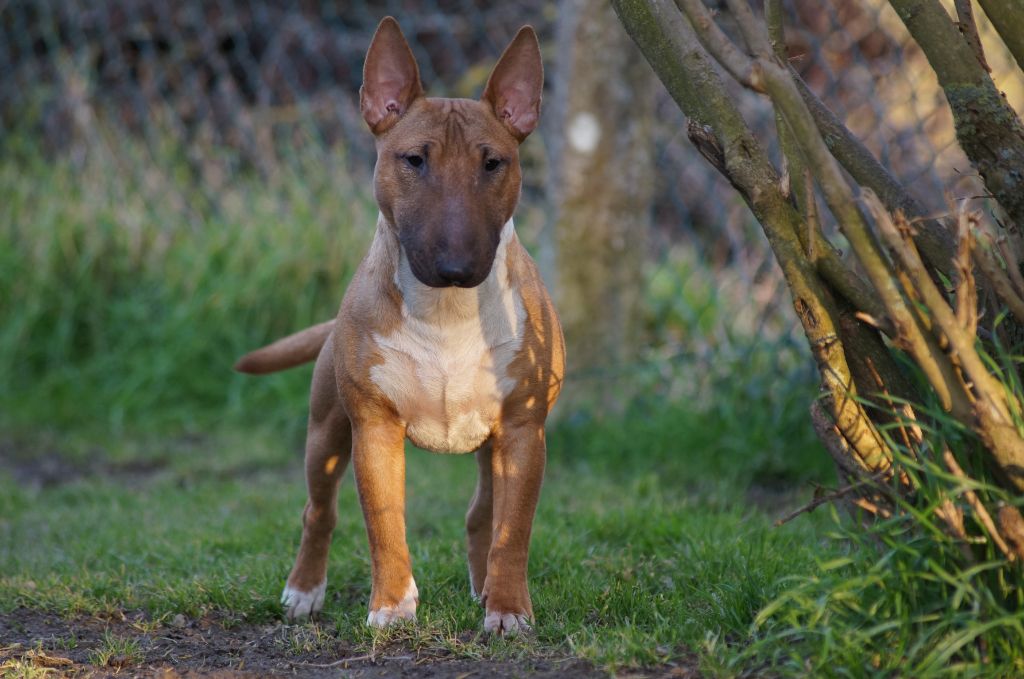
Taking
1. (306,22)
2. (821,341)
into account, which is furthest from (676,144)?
(821,341)

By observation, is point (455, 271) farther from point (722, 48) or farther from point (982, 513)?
point (982, 513)

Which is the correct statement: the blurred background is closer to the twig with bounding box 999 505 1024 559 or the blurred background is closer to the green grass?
the green grass

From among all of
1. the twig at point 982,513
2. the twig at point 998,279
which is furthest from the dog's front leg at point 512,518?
the twig at point 998,279

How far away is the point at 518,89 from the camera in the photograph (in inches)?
133

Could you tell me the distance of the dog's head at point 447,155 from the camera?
117 inches

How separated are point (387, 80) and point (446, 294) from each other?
61cm

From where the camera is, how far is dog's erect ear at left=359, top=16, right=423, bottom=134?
11.0ft

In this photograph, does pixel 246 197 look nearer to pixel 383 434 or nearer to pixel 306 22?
pixel 306 22

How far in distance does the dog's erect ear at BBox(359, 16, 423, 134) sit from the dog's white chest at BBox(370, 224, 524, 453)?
0.42 metres

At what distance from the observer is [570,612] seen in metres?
3.27

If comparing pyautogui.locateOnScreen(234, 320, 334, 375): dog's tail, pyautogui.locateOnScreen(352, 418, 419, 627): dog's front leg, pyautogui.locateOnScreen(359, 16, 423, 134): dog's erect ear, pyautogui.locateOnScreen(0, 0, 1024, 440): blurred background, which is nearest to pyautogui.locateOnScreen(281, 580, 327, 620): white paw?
pyautogui.locateOnScreen(352, 418, 419, 627): dog's front leg

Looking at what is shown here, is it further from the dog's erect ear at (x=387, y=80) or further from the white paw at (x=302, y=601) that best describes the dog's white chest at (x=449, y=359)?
the white paw at (x=302, y=601)

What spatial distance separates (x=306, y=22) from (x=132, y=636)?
6.65 metres

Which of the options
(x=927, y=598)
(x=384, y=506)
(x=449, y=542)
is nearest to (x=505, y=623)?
(x=384, y=506)
